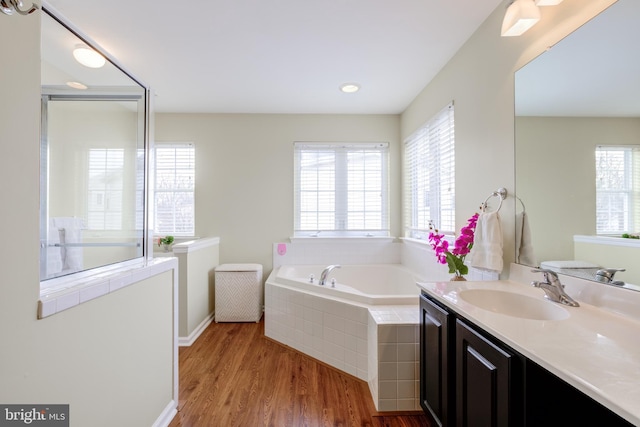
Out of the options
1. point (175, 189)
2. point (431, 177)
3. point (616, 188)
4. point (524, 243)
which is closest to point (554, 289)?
point (524, 243)

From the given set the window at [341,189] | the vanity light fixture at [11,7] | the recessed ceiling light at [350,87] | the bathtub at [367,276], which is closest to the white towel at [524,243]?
the bathtub at [367,276]

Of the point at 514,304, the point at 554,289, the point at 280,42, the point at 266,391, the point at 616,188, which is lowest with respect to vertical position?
the point at 266,391

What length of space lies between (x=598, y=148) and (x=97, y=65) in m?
2.36

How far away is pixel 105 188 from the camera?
1681 mm

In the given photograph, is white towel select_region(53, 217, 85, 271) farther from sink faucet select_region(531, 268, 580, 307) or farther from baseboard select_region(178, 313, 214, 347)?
sink faucet select_region(531, 268, 580, 307)

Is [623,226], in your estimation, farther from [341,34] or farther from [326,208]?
[326,208]

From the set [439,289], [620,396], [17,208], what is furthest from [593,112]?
[17,208]

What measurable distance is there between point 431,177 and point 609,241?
1658mm

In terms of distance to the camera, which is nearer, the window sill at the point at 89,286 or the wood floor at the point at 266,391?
the window sill at the point at 89,286

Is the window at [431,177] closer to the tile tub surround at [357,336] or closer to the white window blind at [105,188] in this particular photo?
the tile tub surround at [357,336]

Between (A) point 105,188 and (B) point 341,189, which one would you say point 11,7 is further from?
(B) point 341,189

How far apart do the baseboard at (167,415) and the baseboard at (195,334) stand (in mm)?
947

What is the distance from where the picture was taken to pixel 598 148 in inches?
43.7

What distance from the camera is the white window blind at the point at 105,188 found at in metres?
1.62
